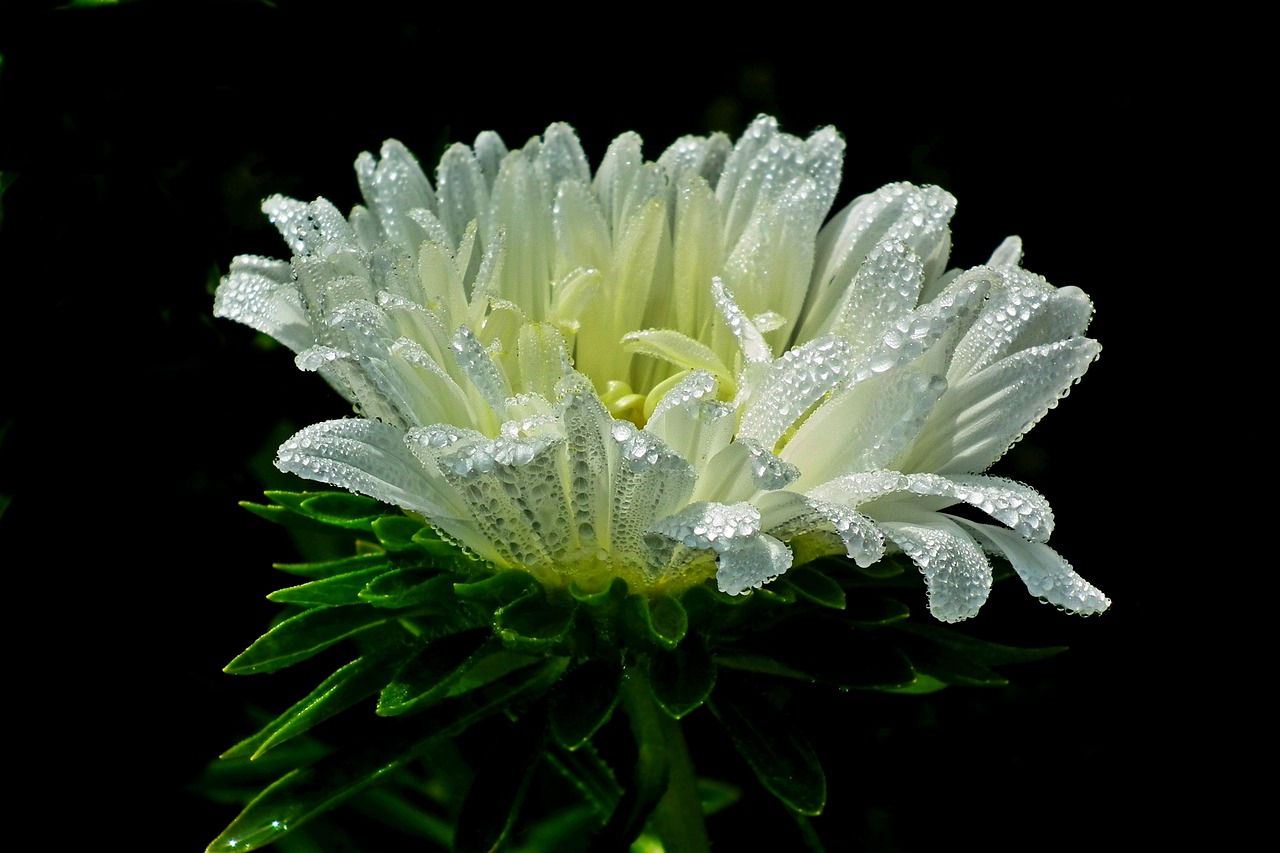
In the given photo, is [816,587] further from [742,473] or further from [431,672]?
[431,672]

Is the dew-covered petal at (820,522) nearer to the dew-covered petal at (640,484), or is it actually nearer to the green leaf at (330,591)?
the dew-covered petal at (640,484)

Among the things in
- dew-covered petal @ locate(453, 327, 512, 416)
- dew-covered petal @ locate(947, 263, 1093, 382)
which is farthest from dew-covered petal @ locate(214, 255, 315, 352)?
dew-covered petal @ locate(947, 263, 1093, 382)

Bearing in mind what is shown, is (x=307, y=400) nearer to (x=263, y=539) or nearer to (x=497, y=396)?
(x=263, y=539)

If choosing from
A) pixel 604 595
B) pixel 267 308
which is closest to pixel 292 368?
pixel 267 308

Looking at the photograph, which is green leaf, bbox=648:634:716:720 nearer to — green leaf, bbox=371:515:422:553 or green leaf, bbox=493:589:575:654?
green leaf, bbox=493:589:575:654

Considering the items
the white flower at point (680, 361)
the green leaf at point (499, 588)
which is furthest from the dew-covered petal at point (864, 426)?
the green leaf at point (499, 588)

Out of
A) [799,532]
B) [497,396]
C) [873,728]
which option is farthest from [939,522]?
[873,728]

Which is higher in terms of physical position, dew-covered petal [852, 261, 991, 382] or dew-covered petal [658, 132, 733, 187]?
dew-covered petal [658, 132, 733, 187]
